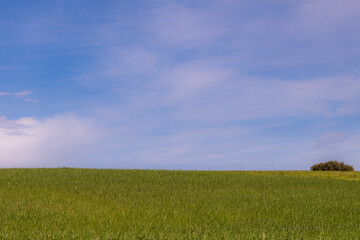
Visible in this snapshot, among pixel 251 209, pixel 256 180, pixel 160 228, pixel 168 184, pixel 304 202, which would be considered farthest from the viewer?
pixel 256 180

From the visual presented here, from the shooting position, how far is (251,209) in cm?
1304

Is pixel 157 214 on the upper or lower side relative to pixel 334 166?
lower

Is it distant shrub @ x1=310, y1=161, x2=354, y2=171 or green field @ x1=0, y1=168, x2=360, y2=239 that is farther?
distant shrub @ x1=310, y1=161, x2=354, y2=171

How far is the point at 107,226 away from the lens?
923 cm

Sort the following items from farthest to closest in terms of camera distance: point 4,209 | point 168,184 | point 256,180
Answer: point 256,180 → point 168,184 → point 4,209

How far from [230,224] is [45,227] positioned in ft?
16.0

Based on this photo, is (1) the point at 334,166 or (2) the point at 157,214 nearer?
(2) the point at 157,214

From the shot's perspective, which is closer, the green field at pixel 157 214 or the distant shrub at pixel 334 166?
the green field at pixel 157 214

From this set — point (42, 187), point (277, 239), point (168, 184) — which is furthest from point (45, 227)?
point (168, 184)

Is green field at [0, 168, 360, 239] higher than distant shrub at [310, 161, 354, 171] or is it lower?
lower

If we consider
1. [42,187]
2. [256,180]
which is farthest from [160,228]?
[256,180]

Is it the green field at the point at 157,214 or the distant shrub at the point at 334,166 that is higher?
the distant shrub at the point at 334,166

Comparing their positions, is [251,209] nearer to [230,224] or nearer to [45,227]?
[230,224]

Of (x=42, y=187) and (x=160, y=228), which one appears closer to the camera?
(x=160, y=228)
